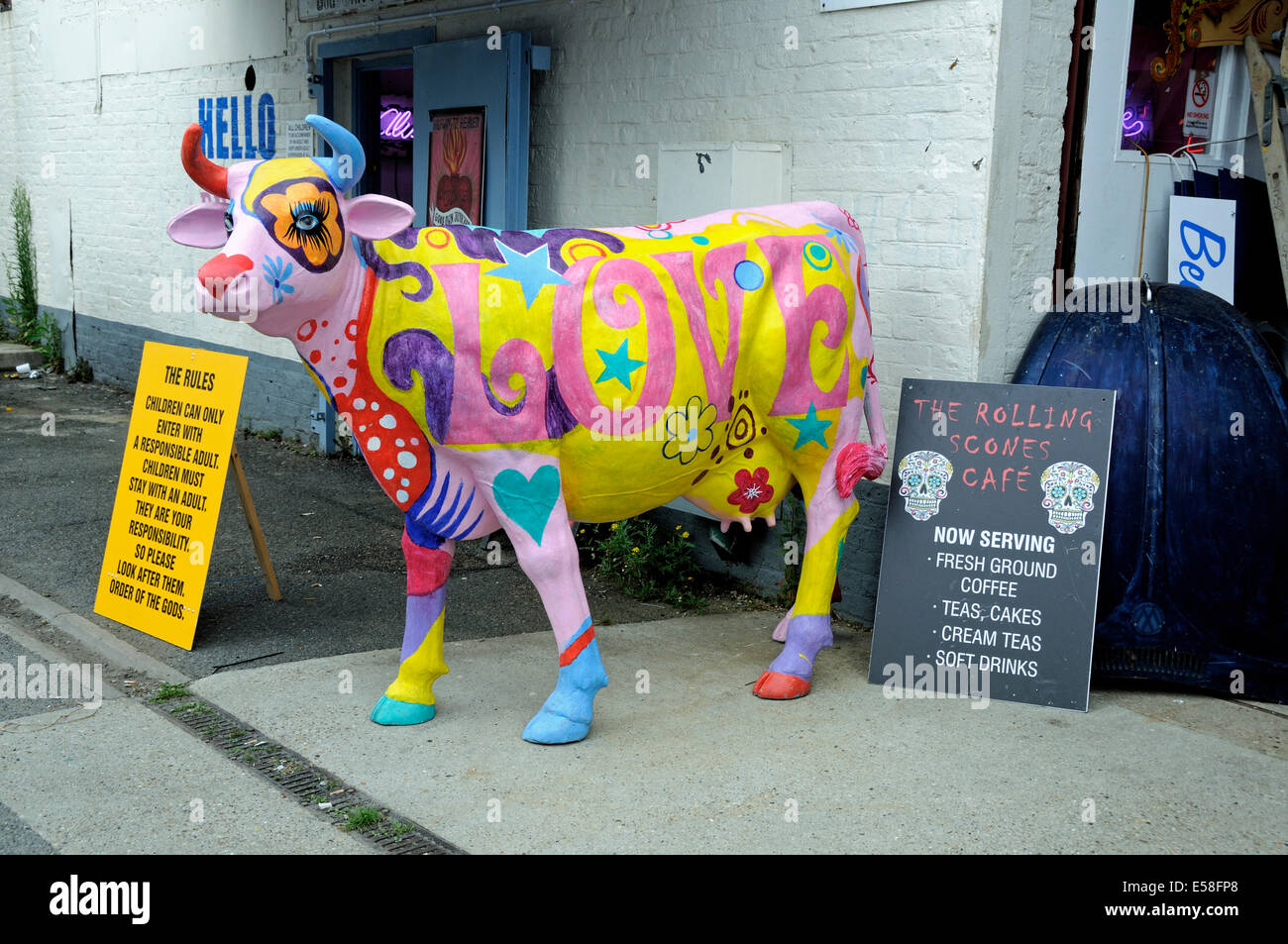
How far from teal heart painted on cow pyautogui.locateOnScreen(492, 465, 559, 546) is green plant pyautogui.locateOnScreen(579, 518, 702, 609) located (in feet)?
6.62

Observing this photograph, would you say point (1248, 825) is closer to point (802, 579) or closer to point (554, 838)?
point (802, 579)

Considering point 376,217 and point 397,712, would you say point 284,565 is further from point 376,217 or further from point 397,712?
point 376,217

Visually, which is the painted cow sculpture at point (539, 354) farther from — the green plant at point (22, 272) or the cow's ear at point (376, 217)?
the green plant at point (22, 272)

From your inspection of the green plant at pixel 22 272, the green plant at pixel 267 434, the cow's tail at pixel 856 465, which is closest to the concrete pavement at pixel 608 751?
the cow's tail at pixel 856 465

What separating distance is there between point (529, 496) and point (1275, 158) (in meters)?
3.67

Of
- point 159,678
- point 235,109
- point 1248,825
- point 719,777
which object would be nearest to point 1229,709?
point 1248,825

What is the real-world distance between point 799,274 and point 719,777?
186 cm

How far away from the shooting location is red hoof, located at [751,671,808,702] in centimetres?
467

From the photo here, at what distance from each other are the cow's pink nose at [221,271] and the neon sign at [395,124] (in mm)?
6602

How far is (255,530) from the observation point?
221 inches

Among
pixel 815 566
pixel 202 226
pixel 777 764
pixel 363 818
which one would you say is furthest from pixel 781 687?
pixel 202 226

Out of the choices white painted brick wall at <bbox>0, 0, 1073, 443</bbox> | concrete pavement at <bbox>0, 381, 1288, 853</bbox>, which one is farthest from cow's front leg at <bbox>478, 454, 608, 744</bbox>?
white painted brick wall at <bbox>0, 0, 1073, 443</bbox>

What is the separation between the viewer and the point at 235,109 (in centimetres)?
959

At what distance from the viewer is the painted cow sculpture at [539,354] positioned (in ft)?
12.6
